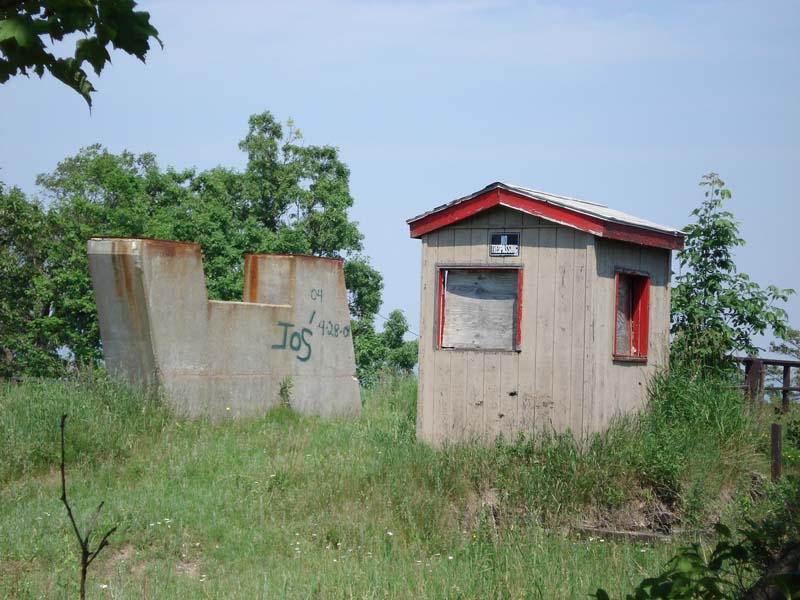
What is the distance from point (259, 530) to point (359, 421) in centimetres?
638

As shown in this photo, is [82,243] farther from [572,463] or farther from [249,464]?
[572,463]

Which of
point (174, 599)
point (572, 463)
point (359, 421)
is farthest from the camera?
point (359, 421)

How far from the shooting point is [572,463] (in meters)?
10.9

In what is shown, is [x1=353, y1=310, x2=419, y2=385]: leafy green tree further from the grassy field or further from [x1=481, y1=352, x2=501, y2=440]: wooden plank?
[x1=481, y1=352, x2=501, y2=440]: wooden plank

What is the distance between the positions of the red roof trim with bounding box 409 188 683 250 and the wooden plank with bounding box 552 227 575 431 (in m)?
0.23

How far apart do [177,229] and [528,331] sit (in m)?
19.3

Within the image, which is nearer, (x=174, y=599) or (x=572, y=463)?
(x=174, y=599)

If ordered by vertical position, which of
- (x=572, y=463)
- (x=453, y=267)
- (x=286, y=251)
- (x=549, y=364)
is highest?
(x=286, y=251)

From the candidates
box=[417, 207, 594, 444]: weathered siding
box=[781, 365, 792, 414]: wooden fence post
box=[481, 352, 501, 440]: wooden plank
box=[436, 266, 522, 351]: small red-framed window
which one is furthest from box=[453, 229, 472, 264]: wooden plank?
box=[781, 365, 792, 414]: wooden fence post

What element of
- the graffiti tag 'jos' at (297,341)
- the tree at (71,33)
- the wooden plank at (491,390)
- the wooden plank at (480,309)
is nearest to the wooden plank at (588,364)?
the wooden plank at (480,309)

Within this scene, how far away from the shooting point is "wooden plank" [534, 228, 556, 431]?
38.2 feet

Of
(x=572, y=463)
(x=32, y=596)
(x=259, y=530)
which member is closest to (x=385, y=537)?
(x=259, y=530)

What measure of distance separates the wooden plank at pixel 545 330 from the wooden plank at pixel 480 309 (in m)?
0.36

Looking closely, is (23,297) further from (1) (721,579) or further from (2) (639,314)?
(1) (721,579)
